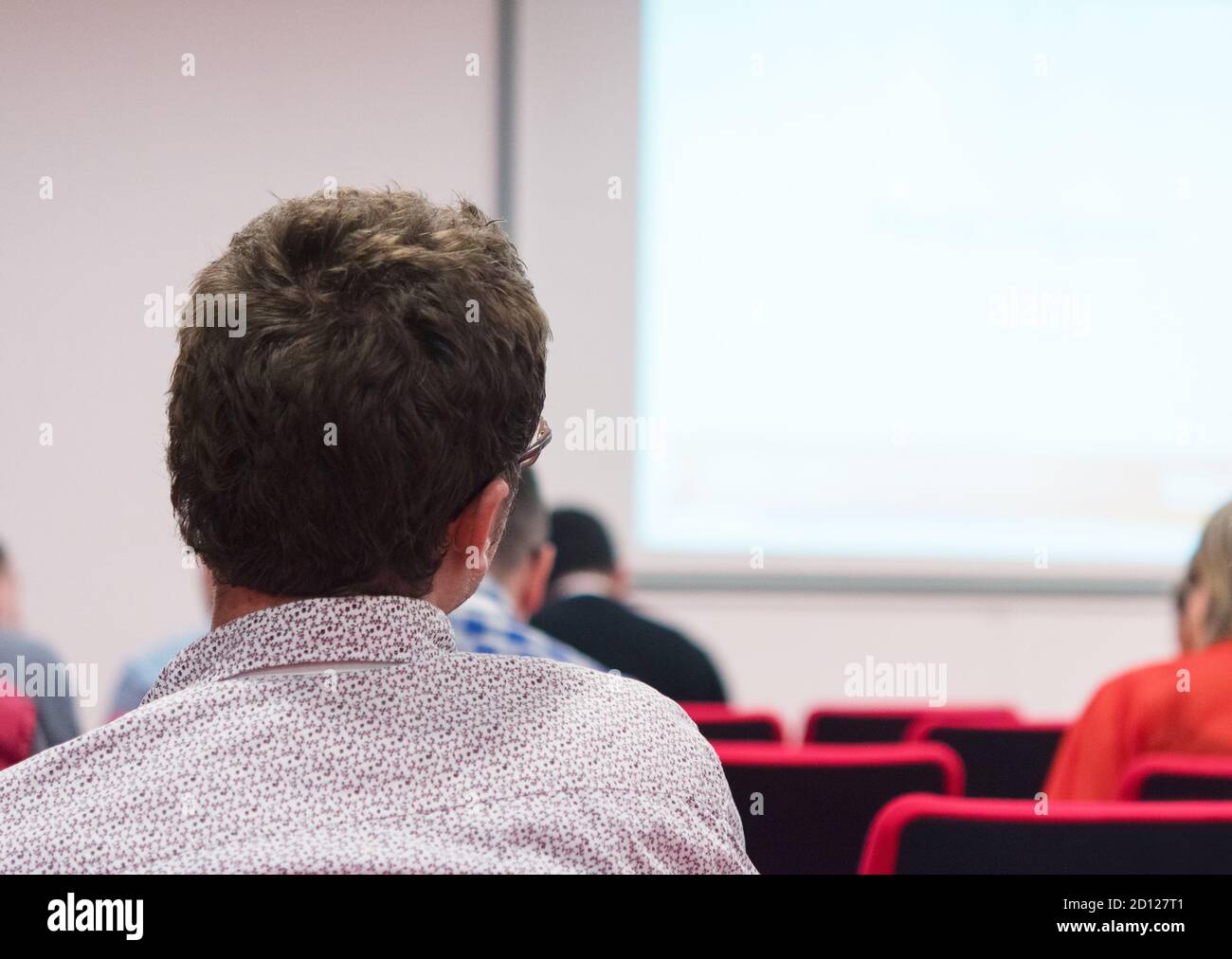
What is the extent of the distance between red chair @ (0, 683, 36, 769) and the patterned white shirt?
2.72 feet

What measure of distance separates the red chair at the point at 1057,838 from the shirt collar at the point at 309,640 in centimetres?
71

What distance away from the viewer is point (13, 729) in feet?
4.62

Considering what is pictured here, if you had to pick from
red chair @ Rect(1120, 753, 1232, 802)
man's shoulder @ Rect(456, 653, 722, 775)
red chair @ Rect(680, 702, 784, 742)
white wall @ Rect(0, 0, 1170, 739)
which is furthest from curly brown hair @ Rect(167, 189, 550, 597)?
white wall @ Rect(0, 0, 1170, 739)

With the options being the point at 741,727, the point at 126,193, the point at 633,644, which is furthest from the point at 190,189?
the point at 741,727

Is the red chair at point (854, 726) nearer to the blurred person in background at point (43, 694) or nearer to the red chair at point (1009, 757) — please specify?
the red chair at point (1009, 757)

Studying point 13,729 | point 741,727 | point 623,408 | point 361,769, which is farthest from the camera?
point 623,408

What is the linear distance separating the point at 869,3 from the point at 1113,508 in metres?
2.48

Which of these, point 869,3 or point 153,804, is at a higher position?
point 869,3

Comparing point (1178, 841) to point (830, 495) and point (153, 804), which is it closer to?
point (153, 804)

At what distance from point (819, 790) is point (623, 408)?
343 centimetres

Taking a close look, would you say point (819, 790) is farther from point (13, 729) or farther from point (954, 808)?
point (13, 729)

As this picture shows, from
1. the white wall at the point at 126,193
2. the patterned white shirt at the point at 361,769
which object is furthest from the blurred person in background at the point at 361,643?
the white wall at the point at 126,193

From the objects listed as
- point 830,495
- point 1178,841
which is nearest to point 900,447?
point 830,495
